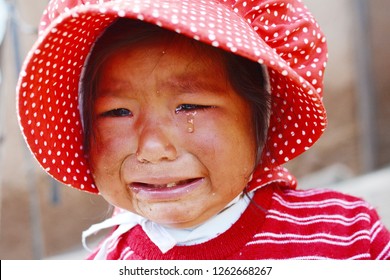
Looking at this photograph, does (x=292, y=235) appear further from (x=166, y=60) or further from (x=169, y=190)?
(x=166, y=60)

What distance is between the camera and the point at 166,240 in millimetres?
997

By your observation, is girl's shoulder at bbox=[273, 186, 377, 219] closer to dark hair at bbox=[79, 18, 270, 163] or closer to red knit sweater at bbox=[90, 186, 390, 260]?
red knit sweater at bbox=[90, 186, 390, 260]

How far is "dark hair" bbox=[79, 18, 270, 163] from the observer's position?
890 millimetres

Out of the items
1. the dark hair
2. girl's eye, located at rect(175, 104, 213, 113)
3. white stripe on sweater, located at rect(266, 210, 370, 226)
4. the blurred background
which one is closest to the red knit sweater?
white stripe on sweater, located at rect(266, 210, 370, 226)

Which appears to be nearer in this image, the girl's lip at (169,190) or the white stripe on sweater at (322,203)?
the girl's lip at (169,190)

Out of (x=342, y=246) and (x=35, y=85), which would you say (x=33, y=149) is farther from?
(x=342, y=246)

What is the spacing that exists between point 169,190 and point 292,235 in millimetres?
235

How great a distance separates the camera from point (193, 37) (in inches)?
30.8

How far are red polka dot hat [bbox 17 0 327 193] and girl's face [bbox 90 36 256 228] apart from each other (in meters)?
0.07

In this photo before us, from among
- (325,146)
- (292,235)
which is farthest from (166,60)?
(325,146)

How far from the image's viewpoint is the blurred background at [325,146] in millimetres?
1943

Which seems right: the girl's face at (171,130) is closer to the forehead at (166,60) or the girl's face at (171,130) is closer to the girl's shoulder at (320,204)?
the forehead at (166,60)

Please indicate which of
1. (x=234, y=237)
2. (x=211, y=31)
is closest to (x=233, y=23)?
(x=211, y=31)

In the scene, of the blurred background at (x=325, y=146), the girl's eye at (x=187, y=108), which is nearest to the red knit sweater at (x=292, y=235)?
the girl's eye at (x=187, y=108)
